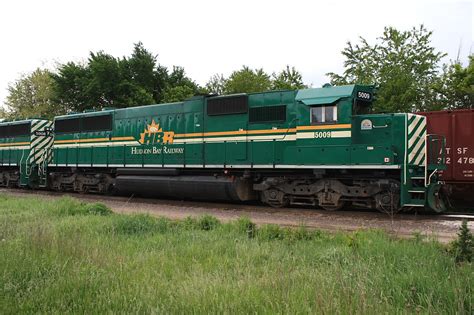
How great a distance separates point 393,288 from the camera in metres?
4.31

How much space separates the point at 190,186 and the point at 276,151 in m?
3.60

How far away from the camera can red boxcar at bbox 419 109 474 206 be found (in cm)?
1310

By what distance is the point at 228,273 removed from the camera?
5156mm

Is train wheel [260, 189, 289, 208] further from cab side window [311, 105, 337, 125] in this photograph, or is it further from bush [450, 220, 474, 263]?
bush [450, 220, 474, 263]

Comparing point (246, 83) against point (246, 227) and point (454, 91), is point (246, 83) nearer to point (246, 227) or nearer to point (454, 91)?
point (454, 91)

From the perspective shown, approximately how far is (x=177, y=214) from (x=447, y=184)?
8628 millimetres

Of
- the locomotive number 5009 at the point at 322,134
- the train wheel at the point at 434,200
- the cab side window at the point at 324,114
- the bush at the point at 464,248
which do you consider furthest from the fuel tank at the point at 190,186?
the bush at the point at 464,248

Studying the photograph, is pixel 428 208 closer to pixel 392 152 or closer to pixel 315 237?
pixel 392 152

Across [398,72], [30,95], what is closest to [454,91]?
[398,72]

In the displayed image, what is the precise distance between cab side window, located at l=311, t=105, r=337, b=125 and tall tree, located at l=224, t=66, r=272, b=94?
94.1ft

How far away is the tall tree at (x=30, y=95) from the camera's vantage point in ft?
157

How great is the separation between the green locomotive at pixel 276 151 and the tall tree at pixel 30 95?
33.8m

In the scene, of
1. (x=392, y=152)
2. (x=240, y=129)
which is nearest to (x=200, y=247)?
(x=392, y=152)

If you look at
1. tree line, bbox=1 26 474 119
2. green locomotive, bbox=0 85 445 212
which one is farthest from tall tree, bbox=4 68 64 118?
green locomotive, bbox=0 85 445 212
